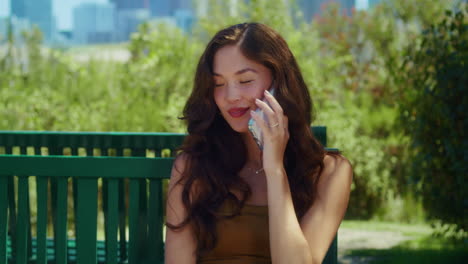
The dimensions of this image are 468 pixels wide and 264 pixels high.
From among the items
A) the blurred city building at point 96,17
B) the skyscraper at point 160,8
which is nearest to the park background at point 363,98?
the blurred city building at point 96,17

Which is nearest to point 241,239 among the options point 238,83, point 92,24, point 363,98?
point 238,83

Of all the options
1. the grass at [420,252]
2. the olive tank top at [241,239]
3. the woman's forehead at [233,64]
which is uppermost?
the woman's forehead at [233,64]

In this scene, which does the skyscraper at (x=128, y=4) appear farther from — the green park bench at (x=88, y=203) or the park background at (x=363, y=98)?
the green park bench at (x=88, y=203)

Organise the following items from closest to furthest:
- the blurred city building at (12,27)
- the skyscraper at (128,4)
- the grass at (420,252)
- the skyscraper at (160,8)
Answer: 1. the grass at (420,252)
2. the blurred city building at (12,27)
3. the skyscraper at (128,4)
4. the skyscraper at (160,8)

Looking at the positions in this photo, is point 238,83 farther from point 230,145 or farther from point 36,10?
point 36,10

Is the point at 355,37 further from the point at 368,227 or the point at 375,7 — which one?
the point at 368,227

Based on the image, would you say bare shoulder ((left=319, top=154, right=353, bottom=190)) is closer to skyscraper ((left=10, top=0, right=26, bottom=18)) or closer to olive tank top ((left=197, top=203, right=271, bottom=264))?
olive tank top ((left=197, top=203, right=271, bottom=264))

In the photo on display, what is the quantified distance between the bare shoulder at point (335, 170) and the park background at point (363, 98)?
7.07ft

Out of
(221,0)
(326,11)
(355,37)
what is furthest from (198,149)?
(326,11)

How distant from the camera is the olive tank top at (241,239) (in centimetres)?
250

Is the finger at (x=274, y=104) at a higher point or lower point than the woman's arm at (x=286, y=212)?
higher

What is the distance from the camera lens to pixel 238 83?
8.25ft

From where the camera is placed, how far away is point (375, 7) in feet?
32.7

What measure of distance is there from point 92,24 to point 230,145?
50.4 ft
